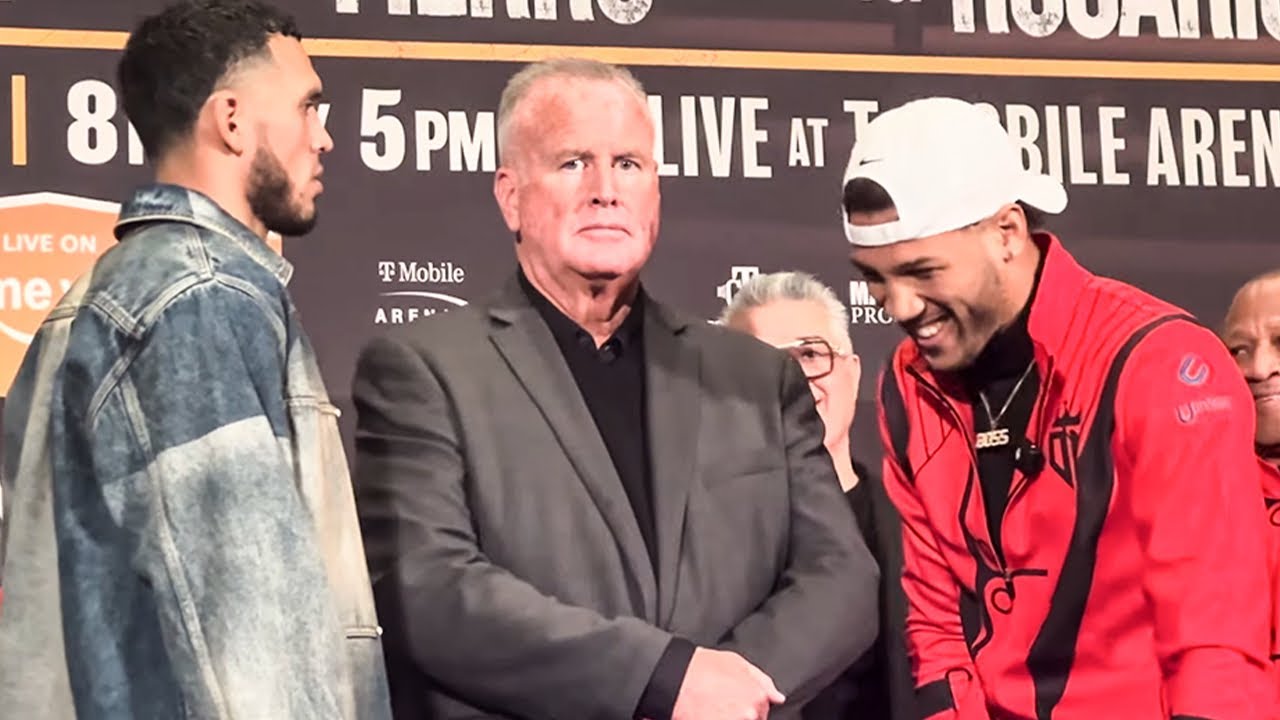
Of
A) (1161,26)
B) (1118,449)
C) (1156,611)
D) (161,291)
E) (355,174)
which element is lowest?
(1156,611)

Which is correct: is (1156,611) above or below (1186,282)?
below

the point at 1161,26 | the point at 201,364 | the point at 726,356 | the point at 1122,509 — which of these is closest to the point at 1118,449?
the point at 1122,509

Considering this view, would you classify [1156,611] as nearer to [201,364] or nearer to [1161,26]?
[201,364]

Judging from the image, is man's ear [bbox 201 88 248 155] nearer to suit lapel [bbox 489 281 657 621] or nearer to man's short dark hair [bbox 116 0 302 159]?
man's short dark hair [bbox 116 0 302 159]

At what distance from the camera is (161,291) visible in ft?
6.91

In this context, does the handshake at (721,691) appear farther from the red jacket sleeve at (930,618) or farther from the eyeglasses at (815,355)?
the eyeglasses at (815,355)

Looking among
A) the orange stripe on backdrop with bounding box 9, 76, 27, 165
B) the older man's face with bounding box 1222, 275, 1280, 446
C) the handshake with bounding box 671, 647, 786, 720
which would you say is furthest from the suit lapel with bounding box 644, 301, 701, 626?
the orange stripe on backdrop with bounding box 9, 76, 27, 165

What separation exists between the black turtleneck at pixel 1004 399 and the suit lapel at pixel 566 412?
A: 454 millimetres

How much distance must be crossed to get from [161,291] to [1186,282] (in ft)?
8.47

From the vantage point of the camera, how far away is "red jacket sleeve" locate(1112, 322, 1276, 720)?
232 centimetres

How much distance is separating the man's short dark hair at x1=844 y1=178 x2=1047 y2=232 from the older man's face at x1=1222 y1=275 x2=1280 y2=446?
26.7 inches

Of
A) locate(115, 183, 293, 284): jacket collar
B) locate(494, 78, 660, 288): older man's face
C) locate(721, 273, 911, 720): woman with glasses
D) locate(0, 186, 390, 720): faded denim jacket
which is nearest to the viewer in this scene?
locate(0, 186, 390, 720): faded denim jacket

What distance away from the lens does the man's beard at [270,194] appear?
230 centimetres

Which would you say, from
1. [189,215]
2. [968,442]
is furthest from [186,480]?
[968,442]
